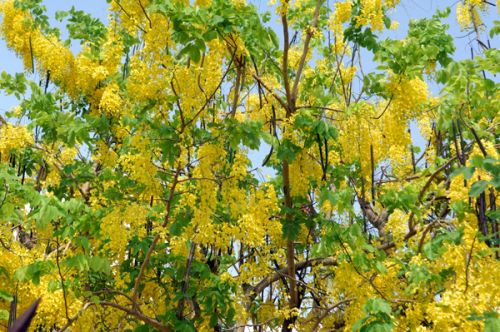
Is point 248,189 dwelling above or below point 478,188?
above

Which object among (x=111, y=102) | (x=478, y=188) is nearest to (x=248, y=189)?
(x=111, y=102)

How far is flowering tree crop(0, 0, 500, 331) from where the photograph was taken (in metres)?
3.19

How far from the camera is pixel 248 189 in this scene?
4.80 metres

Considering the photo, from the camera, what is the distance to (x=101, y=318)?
14.0 feet

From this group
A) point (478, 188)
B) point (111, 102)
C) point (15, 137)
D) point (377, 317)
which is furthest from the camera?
point (111, 102)

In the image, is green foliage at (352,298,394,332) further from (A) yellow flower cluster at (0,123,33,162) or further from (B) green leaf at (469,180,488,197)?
(A) yellow flower cluster at (0,123,33,162)

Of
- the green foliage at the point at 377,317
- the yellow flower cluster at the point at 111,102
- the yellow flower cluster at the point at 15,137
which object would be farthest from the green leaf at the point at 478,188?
the yellow flower cluster at the point at 15,137

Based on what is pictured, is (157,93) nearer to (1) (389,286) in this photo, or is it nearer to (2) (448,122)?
(2) (448,122)

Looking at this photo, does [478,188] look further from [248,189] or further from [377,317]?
[248,189]

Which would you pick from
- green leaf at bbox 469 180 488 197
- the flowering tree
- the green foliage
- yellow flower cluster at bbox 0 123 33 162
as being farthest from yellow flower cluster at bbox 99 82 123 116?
green leaf at bbox 469 180 488 197

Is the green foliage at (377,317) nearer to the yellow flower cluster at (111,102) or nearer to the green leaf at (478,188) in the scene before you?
the green leaf at (478,188)

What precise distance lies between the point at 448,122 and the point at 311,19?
201cm

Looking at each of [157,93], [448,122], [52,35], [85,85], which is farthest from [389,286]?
[52,35]

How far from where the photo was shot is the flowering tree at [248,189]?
3.19 metres
